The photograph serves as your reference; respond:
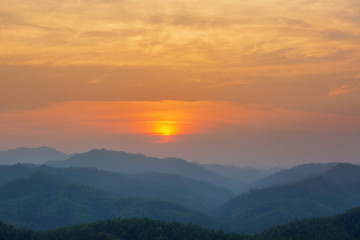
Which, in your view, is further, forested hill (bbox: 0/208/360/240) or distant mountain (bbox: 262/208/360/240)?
distant mountain (bbox: 262/208/360/240)

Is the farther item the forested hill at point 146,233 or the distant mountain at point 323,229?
the distant mountain at point 323,229

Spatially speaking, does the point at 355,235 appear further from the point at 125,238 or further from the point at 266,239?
the point at 125,238

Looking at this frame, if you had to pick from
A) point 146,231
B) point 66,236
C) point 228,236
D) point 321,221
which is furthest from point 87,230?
point 321,221

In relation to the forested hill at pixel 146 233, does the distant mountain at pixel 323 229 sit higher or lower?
lower

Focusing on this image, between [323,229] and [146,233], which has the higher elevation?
[146,233]

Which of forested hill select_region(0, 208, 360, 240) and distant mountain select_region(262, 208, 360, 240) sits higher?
forested hill select_region(0, 208, 360, 240)

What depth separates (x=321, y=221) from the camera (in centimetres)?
17375

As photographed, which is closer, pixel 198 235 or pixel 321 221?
pixel 198 235

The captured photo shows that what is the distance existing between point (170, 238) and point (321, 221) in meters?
78.4

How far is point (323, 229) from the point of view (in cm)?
16462

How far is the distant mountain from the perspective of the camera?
15688 centimetres

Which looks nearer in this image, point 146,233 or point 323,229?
point 146,233

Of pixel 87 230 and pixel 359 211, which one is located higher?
pixel 87 230

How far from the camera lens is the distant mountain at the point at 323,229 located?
15688 cm
